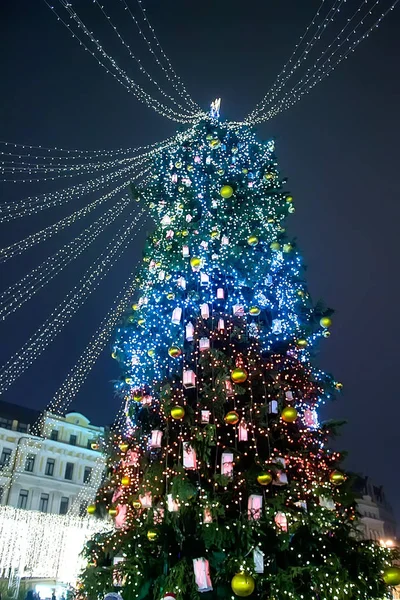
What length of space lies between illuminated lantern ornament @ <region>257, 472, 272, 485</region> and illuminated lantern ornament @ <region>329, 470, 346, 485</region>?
1199 mm

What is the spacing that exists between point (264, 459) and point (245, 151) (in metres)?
6.16

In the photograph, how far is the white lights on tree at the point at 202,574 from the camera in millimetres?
5082

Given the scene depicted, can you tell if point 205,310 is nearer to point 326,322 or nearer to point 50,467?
point 326,322

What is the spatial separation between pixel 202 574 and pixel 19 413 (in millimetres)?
26118

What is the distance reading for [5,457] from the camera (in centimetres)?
2467

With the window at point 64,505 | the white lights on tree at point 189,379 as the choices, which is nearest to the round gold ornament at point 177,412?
the white lights on tree at point 189,379

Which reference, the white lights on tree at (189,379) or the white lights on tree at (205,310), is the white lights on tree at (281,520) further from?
the white lights on tree at (205,310)

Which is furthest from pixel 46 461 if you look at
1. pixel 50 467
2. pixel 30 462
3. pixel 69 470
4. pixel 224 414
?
pixel 224 414

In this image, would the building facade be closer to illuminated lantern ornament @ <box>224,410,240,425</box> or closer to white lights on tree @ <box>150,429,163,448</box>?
white lights on tree @ <box>150,429,163,448</box>

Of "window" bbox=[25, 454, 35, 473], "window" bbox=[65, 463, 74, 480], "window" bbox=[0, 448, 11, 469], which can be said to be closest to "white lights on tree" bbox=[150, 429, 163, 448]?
"window" bbox=[0, 448, 11, 469]

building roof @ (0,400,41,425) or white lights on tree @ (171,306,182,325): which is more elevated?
building roof @ (0,400,41,425)

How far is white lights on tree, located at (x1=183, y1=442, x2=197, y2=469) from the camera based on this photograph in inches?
229

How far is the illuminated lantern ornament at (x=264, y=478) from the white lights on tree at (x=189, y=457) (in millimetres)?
854

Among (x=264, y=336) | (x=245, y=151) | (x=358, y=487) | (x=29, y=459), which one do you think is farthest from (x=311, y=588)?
(x=358, y=487)
